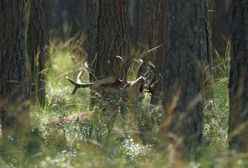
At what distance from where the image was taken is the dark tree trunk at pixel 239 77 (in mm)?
6660

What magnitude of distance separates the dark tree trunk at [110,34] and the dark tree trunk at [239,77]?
3.54m

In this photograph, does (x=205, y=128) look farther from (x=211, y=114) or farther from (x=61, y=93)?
(x=61, y=93)

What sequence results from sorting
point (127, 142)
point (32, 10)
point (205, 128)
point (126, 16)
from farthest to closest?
point (32, 10) < point (126, 16) < point (205, 128) < point (127, 142)

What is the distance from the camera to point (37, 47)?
37.9ft

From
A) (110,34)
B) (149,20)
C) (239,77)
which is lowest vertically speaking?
(149,20)

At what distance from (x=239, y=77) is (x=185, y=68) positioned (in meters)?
0.59

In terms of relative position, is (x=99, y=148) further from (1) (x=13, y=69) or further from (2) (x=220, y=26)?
(2) (x=220, y=26)

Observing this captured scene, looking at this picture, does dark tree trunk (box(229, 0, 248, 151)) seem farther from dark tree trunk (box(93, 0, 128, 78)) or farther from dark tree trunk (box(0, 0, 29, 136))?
dark tree trunk (box(93, 0, 128, 78))

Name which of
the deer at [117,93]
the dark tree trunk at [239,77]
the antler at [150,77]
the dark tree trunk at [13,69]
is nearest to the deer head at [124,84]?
the deer at [117,93]

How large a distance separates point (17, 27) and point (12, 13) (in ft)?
0.63

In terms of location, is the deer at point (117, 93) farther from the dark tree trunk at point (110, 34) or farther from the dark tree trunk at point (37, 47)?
the dark tree trunk at point (37, 47)

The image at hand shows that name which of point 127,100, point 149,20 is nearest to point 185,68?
point 127,100

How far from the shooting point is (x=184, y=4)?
6660mm

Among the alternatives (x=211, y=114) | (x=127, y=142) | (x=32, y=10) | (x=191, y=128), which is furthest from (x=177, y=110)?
(x=32, y=10)
